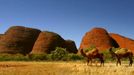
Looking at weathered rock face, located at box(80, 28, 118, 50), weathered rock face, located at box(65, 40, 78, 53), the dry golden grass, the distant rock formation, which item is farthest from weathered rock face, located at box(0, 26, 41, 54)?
the dry golden grass

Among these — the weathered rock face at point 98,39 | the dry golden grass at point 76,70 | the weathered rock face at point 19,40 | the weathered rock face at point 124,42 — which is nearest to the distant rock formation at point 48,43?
the weathered rock face at point 19,40

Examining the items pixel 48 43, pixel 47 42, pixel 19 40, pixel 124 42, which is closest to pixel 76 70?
pixel 48 43

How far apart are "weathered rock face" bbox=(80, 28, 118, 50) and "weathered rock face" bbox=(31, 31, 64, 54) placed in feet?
43.9

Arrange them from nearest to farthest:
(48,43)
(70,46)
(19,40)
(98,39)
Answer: (48,43) < (19,40) < (70,46) < (98,39)

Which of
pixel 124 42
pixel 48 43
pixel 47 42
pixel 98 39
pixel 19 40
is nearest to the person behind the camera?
pixel 48 43

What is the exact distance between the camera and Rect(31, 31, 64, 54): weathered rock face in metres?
108

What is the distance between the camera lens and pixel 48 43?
10800cm

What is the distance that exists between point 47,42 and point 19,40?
9.53 m

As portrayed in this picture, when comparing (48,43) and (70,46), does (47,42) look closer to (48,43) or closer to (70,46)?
(48,43)

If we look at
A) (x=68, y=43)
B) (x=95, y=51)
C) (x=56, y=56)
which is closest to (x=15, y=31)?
(x=68, y=43)

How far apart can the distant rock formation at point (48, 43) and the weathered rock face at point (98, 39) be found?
956cm

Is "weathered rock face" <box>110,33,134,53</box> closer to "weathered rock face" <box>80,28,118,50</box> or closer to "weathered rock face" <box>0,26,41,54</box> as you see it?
"weathered rock face" <box>80,28,118,50</box>

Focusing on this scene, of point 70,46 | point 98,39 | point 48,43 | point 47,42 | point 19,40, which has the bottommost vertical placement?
point 70,46

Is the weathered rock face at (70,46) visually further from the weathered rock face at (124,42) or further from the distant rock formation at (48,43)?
the weathered rock face at (124,42)
